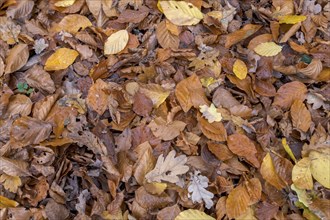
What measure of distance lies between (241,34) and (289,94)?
0.36 m

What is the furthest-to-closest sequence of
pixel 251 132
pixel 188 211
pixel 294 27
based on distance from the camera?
pixel 294 27
pixel 251 132
pixel 188 211

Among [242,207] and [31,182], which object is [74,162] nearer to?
[31,182]

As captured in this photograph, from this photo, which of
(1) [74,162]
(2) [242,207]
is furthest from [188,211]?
(1) [74,162]

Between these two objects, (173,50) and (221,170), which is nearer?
(221,170)

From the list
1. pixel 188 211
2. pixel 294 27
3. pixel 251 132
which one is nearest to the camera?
pixel 188 211

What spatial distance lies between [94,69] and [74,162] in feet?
1.40

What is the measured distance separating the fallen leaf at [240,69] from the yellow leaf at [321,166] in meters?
0.44

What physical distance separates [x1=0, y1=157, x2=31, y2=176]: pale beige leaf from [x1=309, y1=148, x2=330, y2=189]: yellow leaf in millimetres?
1153

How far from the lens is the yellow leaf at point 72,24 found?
208cm

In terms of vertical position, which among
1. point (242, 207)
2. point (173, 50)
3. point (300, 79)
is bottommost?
point (242, 207)

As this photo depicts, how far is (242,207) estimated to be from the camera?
5.74ft

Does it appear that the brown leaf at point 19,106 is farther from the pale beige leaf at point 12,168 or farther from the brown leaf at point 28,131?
the pale beige leaf at point 12,168

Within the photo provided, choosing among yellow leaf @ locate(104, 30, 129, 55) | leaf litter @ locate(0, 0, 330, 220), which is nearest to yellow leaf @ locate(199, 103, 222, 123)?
leaf litter @ locate(0, 0, 330, 220)

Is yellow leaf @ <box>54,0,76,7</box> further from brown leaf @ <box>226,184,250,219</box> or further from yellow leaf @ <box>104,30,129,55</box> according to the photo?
brown leaf @ <box>226,184,250,219</box>
